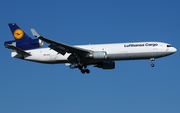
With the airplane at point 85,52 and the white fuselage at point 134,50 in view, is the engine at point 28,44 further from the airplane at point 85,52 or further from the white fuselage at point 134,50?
the white fuselage at point 134,50

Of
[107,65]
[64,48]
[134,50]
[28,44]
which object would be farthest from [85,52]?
[28,44]

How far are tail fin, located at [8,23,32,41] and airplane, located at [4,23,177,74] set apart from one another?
73cm

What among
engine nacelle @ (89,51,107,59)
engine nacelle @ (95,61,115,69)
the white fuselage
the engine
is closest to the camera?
engine nacelle @ (89,51,107,59)

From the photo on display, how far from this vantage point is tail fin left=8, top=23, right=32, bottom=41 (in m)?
45.3

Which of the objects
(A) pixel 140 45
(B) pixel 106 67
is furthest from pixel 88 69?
(A) pixel 140 45

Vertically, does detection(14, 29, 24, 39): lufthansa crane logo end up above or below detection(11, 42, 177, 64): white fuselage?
above

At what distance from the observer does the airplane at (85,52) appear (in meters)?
A: 40.4

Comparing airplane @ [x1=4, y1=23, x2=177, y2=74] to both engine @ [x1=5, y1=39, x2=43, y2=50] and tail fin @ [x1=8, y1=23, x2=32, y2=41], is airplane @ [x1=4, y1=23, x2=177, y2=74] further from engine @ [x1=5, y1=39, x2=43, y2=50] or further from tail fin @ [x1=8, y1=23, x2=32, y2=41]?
tail fin @ [x1=8, y1=23, x2=32, y2=41]

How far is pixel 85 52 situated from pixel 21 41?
11.4 metres

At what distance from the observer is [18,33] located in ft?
149

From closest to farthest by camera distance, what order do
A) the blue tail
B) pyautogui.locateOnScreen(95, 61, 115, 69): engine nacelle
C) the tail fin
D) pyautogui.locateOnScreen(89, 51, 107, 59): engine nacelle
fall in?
pyautogui.locateOnScreen(89, 51, 107, 59): engine nacelle, the blue tail, the tail fin, pyautogui.locateOnScreen(95, 61, 115, 69): engine nacelle

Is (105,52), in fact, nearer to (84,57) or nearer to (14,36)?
(84,57)

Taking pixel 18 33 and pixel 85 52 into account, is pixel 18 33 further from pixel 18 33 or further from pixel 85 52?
pixel 85 52

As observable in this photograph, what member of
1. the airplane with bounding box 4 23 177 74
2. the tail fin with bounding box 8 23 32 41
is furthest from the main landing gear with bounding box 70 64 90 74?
the tail fin with bounding box 8 23 32 41
